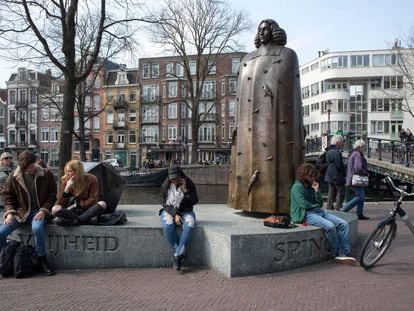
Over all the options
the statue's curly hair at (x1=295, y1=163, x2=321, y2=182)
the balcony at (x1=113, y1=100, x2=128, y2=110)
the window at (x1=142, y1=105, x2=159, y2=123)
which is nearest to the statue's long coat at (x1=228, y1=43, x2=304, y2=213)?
the statue's curly hair at (x1=295, y1=163, x2=321, y2=182)

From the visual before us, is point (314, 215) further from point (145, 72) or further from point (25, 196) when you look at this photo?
point (145, 72)

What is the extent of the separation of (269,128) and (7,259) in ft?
13.1

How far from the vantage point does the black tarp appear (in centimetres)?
801

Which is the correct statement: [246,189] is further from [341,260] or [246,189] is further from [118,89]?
[118,89]

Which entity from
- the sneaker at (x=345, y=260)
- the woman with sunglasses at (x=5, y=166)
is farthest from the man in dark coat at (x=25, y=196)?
the sneaker at (x=345, y=260)

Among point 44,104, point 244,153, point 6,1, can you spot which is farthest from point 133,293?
point 44,104

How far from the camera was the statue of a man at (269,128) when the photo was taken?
7590 mm

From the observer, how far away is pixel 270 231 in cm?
633

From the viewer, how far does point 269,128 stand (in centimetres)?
762

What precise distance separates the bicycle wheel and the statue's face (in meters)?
3.34

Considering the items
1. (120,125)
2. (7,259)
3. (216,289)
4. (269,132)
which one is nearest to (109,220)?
(7,259)

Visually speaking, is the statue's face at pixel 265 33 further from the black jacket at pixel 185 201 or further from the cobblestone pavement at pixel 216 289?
the cobblestone pavement at pixel 216 289

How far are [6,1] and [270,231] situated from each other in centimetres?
1250

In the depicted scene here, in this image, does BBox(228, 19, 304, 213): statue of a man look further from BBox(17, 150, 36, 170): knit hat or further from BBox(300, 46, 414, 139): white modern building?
BBox(300, 46, 414, 139): white modern building
